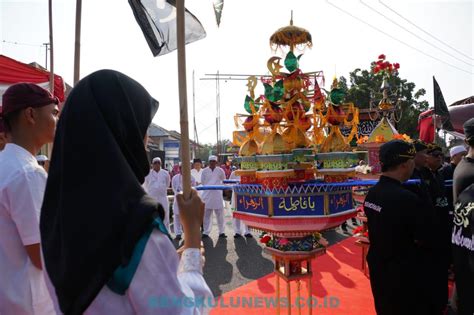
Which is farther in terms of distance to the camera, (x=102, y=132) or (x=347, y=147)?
(x=347, y=147)

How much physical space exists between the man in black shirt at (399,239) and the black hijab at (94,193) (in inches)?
67.9

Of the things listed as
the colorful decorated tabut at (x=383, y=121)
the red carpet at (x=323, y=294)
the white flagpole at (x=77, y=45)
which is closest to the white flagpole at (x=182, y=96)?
the white flagpole at (x=77, y=45)

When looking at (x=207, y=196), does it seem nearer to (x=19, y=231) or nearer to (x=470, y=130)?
(x=470, y=130)

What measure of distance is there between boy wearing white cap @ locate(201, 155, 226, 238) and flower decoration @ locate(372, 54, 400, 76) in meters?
4.37

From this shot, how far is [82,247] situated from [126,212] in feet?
0.50

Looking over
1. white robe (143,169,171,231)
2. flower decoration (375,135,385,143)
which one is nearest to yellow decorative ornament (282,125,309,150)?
flower decoration (375,135,385,143)

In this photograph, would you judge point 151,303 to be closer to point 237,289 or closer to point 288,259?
point 288,259

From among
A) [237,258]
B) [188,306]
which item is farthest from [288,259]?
[237,258]

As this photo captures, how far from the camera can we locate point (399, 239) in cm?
216

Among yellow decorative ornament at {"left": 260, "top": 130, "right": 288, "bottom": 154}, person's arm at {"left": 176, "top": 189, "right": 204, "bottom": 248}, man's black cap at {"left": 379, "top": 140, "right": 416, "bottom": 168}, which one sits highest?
yellow decorative ornament at {"left": 260, "top": 130, "right": 288, "bottom": 154}

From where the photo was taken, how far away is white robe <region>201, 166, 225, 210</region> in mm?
8177

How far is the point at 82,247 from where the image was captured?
0.90m

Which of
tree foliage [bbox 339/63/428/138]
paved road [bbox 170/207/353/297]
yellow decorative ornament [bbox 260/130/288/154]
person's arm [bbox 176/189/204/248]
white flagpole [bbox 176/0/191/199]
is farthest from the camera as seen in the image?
tree foliage [bbox 339/63/428/138]

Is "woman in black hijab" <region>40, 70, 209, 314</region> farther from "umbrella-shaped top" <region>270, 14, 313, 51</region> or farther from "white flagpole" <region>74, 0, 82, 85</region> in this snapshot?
"umbrella-shaped top" <region>270, 14, 313, 51</region>
